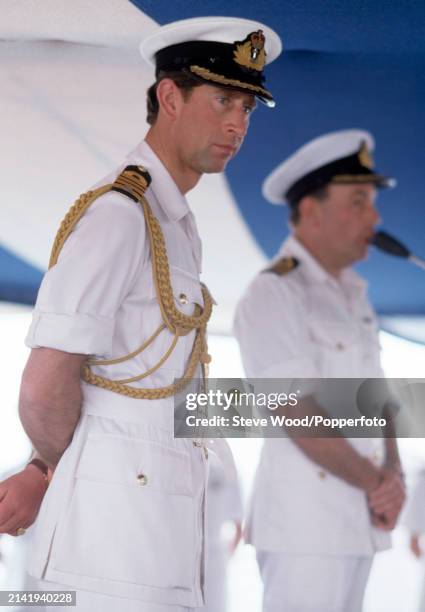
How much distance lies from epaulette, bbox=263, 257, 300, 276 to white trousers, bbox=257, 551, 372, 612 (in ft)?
2.10

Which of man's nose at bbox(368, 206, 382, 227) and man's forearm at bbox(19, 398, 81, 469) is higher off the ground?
man's nose at bbox(368, 206, 382, 227)

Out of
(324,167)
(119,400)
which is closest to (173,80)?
(324,167)

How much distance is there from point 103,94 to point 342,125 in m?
0.56

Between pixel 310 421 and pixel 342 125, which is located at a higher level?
pixel 342 125

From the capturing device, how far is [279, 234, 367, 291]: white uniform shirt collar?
1.85m

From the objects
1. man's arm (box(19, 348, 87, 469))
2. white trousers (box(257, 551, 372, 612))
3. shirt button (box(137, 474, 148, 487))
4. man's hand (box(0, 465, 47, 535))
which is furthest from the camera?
white trousers (box(257, 551, 372, 612))

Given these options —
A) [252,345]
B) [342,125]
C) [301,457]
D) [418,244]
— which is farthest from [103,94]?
[301,457]

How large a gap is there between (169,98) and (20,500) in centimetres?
88

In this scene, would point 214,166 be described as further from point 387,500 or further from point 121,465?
point 387,500

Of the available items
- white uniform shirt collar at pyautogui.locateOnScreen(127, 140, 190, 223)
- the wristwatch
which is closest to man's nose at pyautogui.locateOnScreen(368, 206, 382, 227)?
white uniform shirt collar at pyautogui.locateOnScreen(127, 140, 190, 223)

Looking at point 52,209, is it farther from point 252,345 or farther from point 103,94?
point 252,345

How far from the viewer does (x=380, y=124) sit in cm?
189

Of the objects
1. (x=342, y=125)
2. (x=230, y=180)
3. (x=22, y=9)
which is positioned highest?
(x=22, y=9)

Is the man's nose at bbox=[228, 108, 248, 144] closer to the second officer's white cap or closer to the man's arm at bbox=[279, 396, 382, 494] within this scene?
the second officer's white cap
